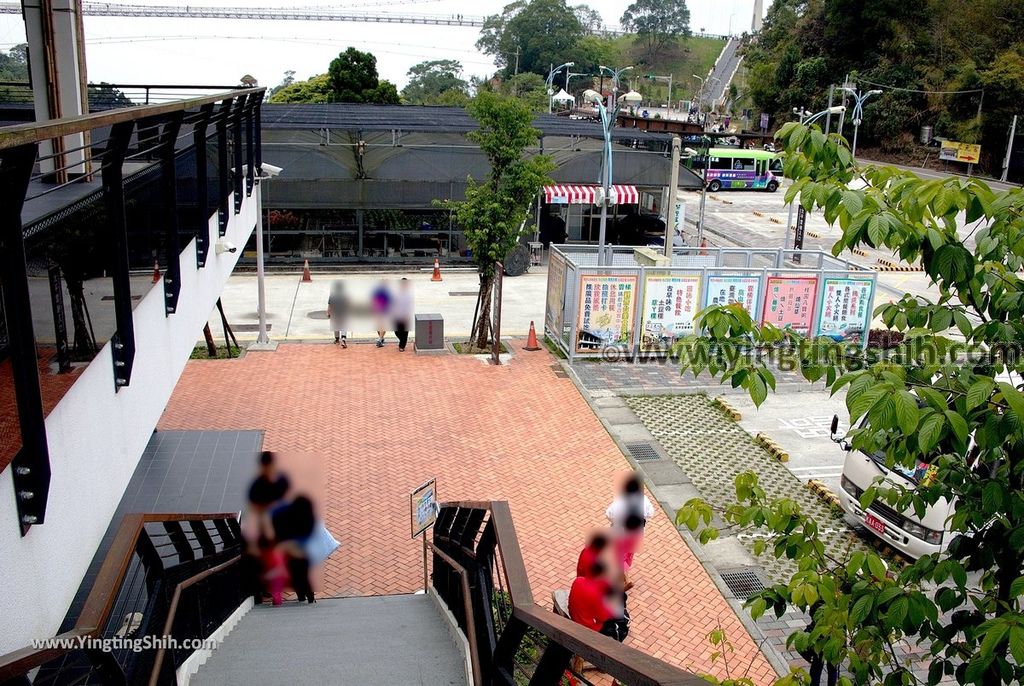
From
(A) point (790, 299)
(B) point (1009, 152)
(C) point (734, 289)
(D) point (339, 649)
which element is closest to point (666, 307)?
(C) point (734, 289)

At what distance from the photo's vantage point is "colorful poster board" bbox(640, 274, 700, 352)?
16797 mm

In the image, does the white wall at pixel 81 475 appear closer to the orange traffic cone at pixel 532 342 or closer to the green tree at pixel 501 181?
the green tree at pixel 501 181

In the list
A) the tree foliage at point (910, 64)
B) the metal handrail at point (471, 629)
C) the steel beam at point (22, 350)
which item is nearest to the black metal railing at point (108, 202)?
the steel beam at point (22, 350)

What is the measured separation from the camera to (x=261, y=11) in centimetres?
13012

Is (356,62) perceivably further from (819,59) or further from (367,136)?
(819,59)

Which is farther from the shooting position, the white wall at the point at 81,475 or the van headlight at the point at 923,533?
the van headlight at the point at 923,533

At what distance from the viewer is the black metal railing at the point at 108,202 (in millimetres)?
3411

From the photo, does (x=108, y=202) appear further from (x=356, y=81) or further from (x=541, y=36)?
(x=541, y=36)

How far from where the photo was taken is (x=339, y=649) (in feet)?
19.9

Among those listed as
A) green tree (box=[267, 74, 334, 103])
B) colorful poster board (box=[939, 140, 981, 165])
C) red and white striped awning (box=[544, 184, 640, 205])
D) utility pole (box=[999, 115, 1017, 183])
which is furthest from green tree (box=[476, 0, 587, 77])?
red and white striped awning (box=[544, 184, 640, 205])

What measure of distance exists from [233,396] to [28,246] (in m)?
11.2

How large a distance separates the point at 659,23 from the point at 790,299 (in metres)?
138

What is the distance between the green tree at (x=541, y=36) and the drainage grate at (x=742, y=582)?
315 ft

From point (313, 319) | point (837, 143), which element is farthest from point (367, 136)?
point (837, 143)
